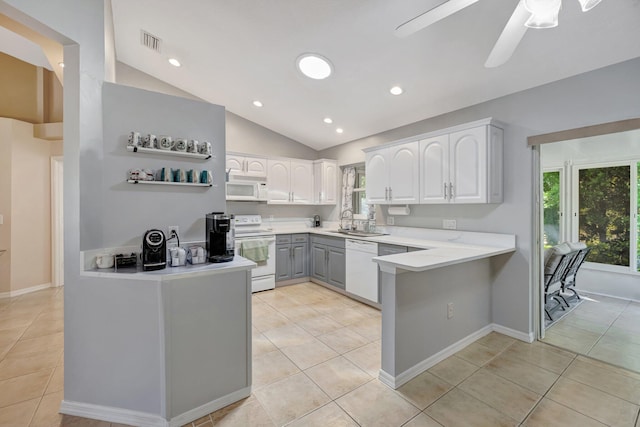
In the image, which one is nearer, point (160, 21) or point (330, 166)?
point (160, 21)

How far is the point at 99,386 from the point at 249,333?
→ 948 millimetres

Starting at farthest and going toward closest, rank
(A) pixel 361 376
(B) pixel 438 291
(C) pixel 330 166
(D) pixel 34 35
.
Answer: (C) pixel 330 166
(B) pixel 438 291
(A) pixel 361 376
(D) pixel 34 35

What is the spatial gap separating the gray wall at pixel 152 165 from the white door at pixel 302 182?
8.92 feet

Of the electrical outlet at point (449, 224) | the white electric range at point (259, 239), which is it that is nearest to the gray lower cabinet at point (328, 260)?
the white electric range at point (259, 239)

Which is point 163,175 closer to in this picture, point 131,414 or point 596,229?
point 131,414

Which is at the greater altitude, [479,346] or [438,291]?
[438,291]

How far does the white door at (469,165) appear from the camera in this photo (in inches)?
110

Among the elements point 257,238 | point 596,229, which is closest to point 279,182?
point 257,238

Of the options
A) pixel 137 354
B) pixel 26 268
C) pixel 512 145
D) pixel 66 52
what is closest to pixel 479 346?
pixel 512 145

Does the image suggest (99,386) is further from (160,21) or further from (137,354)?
(160,21)

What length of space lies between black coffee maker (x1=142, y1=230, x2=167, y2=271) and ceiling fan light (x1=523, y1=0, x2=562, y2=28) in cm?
228

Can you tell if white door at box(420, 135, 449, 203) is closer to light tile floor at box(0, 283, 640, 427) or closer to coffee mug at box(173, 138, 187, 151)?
light tile floor at box(0, 283, 640, 427)

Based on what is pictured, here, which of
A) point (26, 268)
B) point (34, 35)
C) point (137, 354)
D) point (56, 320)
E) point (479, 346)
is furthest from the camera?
point (26, 268)

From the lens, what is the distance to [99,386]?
178 centimetres
